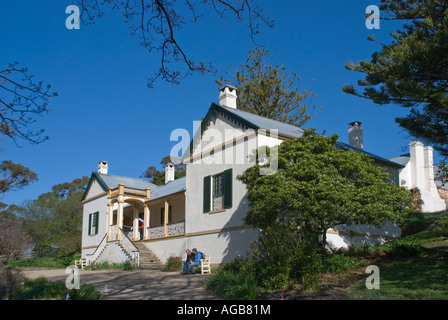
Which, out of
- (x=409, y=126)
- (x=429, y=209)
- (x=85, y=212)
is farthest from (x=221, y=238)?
(x=85, y=212)

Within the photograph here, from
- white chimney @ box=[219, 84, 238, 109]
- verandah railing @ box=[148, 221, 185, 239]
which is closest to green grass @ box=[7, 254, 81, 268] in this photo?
verandah railing @ box=[148, 221, 185, 239]

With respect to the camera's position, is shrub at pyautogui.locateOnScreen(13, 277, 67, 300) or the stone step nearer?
shrub at pyautogui.locateOnScreen(13, 277, 67, 300)

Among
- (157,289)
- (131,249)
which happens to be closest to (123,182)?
(131,249)

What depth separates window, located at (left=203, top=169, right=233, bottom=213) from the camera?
56.5 ft

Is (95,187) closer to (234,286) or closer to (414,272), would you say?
(234,286)

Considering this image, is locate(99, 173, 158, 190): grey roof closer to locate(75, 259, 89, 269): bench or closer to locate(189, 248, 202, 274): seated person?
locate(75, 259, 89, 269): bench

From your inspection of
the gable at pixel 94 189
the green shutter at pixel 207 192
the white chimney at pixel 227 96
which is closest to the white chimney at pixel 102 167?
the gable at pixel 94 189

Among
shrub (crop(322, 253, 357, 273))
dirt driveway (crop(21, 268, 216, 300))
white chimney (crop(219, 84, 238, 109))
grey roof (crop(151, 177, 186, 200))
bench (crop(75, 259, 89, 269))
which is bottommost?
bench (crop(75, 259, 89, 269))

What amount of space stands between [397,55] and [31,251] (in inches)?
1551

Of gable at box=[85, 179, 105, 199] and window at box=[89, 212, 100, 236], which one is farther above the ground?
gable at box=[85, 179, 105, 199]

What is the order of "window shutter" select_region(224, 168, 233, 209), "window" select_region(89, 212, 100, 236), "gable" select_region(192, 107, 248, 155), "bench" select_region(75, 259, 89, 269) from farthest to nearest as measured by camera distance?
"window" select_region(89, 212, 100, 236) < "bench" select_region(75, 259, 89, 269) < "gable" select_region(192, 107, 248, 155) < "window shutter" select_region(224, 168, 233, 209)

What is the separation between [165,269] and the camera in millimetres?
18875

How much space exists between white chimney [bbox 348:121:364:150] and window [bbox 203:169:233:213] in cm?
798
